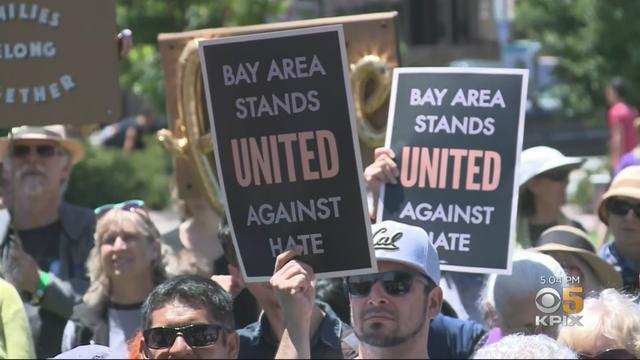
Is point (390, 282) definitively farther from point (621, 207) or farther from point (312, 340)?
point (621, 207)

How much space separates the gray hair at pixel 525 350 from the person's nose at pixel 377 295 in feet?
2.49

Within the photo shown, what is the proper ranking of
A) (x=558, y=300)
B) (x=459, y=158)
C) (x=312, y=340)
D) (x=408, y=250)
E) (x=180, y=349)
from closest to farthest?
1. (x=180, y=349)
2. (x=408, y=250)
3. (x=558, y=300)
4. (x=312, y=340)
5. (x=459, y=158)

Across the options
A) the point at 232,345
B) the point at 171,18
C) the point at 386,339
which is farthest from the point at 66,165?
the point at 171,18

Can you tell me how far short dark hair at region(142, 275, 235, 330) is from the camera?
426cm

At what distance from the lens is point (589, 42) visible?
24016mm

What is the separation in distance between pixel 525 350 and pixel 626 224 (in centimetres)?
268

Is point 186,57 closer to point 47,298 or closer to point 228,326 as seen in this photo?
point 47,298

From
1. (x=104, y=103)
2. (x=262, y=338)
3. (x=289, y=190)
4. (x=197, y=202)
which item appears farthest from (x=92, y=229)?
(x=289, y=190)

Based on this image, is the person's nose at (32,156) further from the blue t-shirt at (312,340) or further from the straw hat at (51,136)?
the blue t-shirt at (312,340)

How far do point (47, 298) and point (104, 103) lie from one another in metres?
0.92

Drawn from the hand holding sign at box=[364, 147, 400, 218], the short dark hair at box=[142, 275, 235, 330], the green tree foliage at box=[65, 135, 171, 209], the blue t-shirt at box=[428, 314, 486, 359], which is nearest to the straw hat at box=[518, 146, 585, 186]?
the hand holding sign at box=[364, 147, 400, 218]

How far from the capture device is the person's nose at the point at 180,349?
410 cm

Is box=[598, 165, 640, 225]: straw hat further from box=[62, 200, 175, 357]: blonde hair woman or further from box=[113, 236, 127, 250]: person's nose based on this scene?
box=[113, 236, 127, 250]: person's nose

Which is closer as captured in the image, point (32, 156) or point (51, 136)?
point (32, 156)
